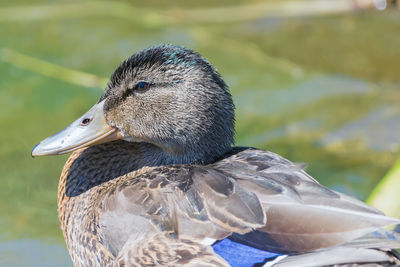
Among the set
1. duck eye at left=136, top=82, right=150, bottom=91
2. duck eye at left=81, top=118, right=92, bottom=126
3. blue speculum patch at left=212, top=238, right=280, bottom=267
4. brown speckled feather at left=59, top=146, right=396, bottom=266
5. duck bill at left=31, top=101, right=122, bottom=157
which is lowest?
blue speculum patch at left=212, top=238, right=280, bottom=267

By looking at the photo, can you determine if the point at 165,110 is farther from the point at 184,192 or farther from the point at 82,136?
the point at 184,192

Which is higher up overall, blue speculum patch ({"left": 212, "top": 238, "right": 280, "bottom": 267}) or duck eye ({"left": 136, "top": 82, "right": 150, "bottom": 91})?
duck eye ({"left": 136, "top": 82, "right": 150, "bottom": 91})

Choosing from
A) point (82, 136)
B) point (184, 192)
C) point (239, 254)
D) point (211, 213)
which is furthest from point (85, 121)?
point (239, 254)

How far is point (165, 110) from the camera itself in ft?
12.7

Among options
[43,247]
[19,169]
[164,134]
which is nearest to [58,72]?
[19,169]

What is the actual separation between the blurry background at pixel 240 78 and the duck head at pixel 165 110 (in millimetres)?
870

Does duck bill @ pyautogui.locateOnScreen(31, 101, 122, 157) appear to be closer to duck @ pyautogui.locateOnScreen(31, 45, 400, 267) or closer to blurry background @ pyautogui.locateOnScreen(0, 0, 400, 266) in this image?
duck @ pyautogui.locateOnScreen(31, 45, 400, 267)

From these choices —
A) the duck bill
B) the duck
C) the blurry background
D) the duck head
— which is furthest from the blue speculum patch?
the blurry background

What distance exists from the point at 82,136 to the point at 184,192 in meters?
0.70

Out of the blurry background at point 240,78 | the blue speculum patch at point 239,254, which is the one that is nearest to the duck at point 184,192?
the blue speculum patch at point 239,254

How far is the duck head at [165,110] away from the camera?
149 inches

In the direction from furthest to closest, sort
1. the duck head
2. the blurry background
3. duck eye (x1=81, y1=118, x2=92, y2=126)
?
the blurry background, duck eye (x1=81, y1=118, x2=92, y2=126), the duck head

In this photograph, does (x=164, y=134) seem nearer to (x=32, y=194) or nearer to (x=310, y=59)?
(x=32, y=194)

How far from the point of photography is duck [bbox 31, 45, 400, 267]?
→ 10.6 feet
